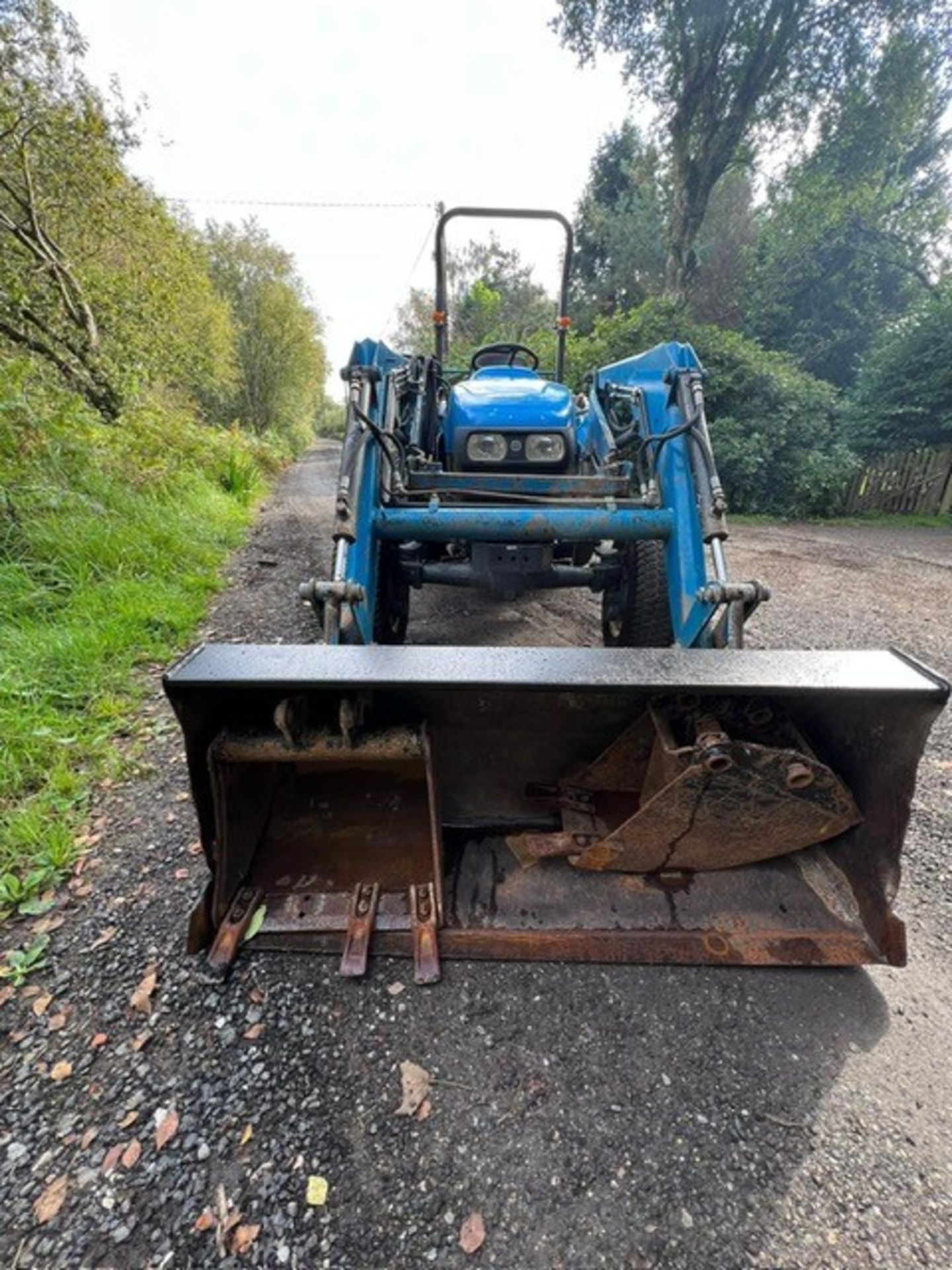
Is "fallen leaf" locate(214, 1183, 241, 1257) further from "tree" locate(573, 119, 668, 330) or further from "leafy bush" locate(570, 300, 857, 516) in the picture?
"tree" locate(573, 119, 668, 330)

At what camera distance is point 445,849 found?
5.52 feet

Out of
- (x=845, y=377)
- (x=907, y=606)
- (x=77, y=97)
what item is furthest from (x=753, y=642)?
(x=845, y=377)

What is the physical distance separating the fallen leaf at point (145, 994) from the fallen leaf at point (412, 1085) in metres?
0.66

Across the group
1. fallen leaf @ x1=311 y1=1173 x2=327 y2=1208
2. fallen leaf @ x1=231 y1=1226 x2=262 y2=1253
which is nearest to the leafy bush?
fallen leaf @ x1=311 y1=1173 x2=327 y2=1208

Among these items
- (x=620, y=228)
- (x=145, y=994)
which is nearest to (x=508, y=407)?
(x=145, y=994)

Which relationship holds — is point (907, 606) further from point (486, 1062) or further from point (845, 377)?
point (845, 377)

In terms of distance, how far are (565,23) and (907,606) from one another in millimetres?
14585

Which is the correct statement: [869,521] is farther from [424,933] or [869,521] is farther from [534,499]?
[424,933]

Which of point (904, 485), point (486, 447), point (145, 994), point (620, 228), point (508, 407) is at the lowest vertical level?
point (145, 994)

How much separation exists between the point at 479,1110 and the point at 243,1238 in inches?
18.3

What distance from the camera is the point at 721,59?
35.9 ft

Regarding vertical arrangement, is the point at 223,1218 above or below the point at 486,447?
below

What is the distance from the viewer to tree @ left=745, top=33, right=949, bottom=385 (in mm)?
12125

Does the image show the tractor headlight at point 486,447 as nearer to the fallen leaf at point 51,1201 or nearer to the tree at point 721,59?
the fallen leaf at point 51,1201
